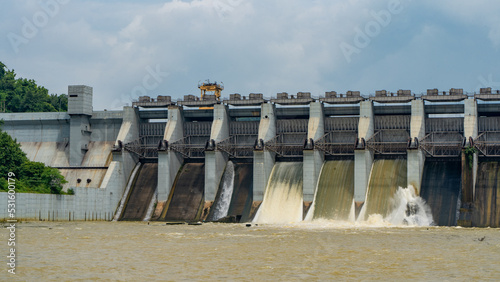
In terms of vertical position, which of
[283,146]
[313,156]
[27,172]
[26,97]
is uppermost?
[26,97]

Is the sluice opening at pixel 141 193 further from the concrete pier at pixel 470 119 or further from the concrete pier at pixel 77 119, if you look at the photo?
the concrete pier at pixel 470 119

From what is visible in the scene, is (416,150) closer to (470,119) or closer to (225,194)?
(470,119)

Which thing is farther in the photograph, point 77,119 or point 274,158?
point 77,119

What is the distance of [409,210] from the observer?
71062 mm

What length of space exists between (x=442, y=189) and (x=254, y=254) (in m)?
35.7

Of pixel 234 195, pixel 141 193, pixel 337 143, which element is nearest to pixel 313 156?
pixel 337 143

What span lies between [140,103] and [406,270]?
60.6 metres


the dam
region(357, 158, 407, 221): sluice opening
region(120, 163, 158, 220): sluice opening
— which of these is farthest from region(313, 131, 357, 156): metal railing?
region(120, 163, 158, 220): sluice opening

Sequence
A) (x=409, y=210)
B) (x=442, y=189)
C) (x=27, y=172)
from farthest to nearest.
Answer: (x=27, y=172) < (x=442, y=189) < (x=409, y=210)

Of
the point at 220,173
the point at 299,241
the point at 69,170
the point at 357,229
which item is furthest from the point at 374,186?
the point at 69,170

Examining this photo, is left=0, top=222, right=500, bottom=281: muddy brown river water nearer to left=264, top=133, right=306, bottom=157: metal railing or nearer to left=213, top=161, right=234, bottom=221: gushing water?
left=213, top=161, right=234, bottom=221: gushing water

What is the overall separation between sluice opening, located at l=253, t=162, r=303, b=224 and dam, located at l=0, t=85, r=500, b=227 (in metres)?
0.13

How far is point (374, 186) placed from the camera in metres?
75.5

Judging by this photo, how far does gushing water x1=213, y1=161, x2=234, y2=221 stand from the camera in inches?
3100
